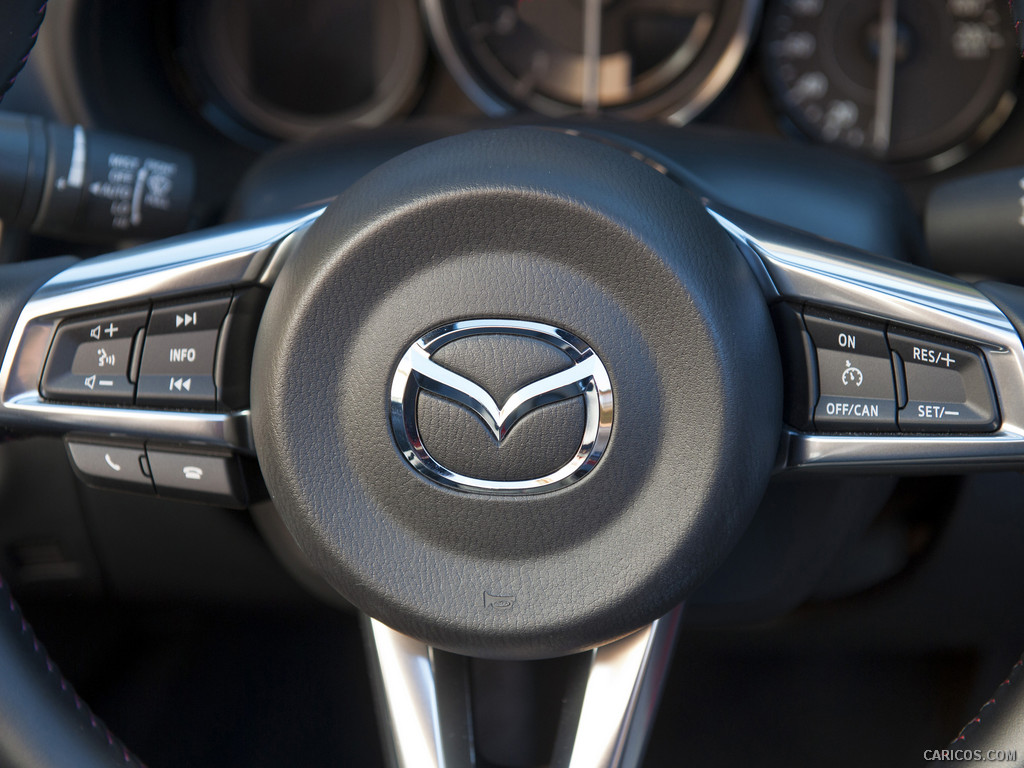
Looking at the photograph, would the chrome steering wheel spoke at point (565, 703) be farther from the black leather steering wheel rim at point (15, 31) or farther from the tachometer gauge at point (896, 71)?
the tachometer gauge at point (896, 71)

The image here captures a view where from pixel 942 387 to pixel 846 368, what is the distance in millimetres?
68

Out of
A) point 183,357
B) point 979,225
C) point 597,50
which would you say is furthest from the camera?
point 597,50

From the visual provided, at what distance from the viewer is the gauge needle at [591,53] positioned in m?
1.84

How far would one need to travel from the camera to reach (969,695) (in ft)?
3.97

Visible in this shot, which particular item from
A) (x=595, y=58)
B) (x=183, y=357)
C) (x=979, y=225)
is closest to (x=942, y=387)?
(x=979, y=225)

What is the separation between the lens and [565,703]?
774 millimetres

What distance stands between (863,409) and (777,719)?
694 millimetres

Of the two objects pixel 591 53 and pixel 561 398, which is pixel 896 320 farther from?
pixel 591 53

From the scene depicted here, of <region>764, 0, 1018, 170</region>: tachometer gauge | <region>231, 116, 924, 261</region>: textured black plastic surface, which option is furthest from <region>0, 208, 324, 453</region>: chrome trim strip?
<region>764, 0, 1018, 170</region>: tachometer gauge

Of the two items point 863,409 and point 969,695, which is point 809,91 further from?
point 863,409

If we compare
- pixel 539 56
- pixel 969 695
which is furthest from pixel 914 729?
pixel 539 56

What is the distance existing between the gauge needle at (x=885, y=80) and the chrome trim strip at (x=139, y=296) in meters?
1.51

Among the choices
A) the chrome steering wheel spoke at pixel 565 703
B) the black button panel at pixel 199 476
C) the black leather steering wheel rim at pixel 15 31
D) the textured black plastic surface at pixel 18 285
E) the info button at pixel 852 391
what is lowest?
the chrome steering wheel spoke at pixel 565 703

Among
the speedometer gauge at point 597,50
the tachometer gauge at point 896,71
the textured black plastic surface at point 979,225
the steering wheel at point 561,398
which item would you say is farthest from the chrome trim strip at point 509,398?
the tachometer gauge at point 896,71
